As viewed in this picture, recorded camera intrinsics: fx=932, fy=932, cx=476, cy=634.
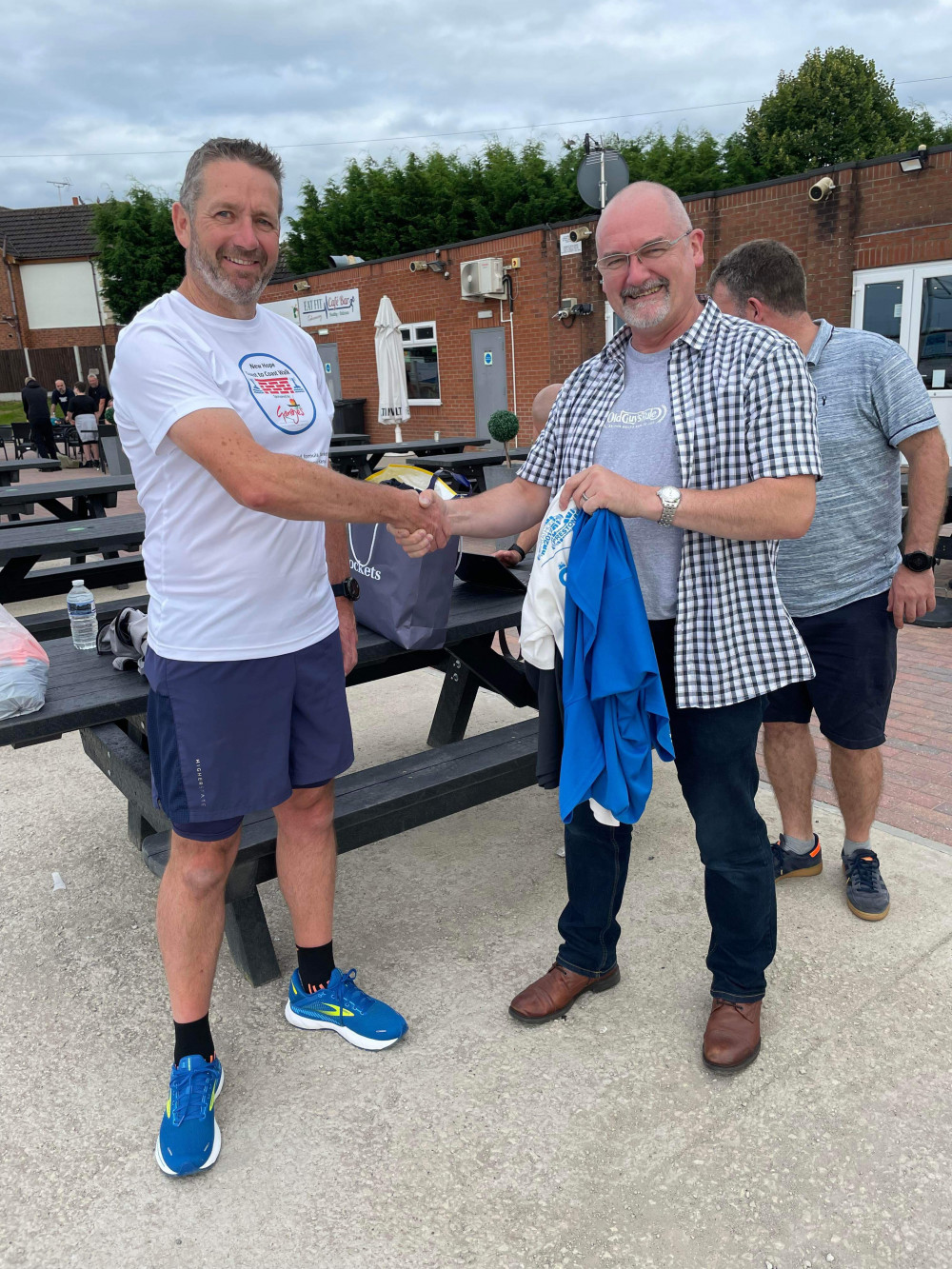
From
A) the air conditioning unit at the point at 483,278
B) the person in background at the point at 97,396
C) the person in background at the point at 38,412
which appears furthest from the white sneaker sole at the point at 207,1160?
the person in background at the point at 97,396

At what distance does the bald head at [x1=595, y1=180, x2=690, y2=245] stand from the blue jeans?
0.87 metres

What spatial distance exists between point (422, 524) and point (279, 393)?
466 millimetres

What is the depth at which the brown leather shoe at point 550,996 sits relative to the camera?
2432 millimetres

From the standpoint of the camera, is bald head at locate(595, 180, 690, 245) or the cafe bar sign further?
the cafe bar sign

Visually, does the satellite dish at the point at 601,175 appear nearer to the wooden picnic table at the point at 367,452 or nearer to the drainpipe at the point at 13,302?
the wooden picnic table at the point at 367,452

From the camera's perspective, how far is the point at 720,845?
86.1 inches

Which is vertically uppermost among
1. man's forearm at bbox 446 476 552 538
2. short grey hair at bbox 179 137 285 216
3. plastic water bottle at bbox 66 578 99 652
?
short grey hair at bbox 179 137 285 216

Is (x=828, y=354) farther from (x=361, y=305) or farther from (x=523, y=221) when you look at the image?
(x=523, y=221)

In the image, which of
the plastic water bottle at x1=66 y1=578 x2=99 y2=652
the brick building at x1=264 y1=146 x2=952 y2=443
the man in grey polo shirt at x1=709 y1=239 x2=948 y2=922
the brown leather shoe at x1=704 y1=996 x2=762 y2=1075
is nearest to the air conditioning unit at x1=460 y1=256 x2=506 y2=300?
the brick building at x1=264 y1=146 x2=952 y2=443

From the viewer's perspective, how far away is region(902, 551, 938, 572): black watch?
8.79 feet

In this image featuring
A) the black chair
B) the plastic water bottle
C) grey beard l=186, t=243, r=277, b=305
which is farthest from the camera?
the black chair

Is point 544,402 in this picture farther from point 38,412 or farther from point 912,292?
point 38,412

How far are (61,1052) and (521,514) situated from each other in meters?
1.84

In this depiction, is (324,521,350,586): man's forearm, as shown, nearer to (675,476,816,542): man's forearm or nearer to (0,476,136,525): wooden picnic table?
(675,476,816,542): man's forearm
